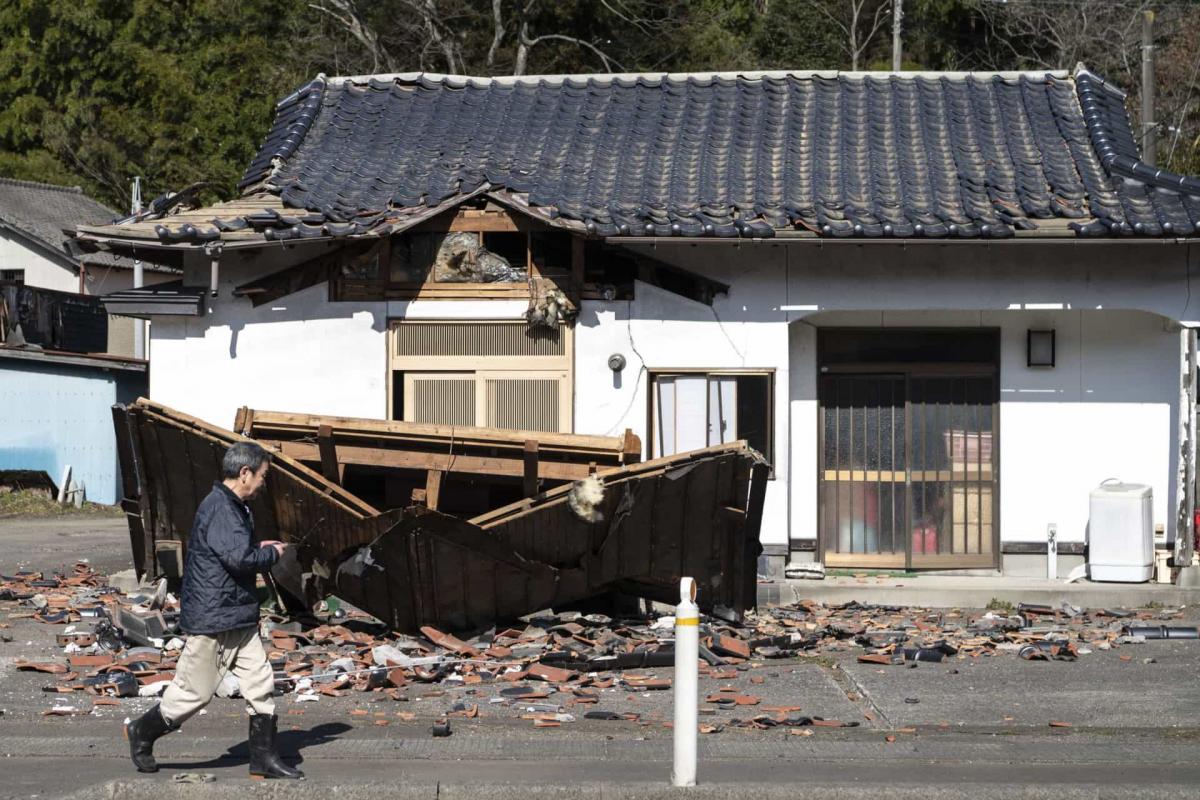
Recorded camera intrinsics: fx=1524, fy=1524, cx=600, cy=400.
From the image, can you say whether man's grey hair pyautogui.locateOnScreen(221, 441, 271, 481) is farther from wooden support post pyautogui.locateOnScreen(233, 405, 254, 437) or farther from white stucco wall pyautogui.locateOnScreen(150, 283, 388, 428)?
white stucco wall pyautogui.locateOnScreen(150, 283, 388, 428)

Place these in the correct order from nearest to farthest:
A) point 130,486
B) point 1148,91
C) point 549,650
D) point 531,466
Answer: point 549,650 → point 531,466 → point 130,486 → point 1148,91

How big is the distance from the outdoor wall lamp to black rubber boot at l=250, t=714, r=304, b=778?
32.4 ft

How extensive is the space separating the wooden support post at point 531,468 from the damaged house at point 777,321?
10.4 ft

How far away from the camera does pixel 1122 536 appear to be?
48.0 ft

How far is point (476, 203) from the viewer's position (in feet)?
47.7

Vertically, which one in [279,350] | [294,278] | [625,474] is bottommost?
[625,474]

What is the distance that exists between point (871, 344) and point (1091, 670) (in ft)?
17.2

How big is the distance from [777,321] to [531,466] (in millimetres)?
4145

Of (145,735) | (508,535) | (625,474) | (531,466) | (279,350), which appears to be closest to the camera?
(145,735)

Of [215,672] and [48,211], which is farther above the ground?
[48,211]

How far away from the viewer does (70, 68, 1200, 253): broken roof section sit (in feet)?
46.9

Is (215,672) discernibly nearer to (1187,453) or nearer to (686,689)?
(686,689)

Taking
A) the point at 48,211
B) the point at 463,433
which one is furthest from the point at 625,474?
the point at 48,211

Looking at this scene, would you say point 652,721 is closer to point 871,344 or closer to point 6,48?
point 871,344
